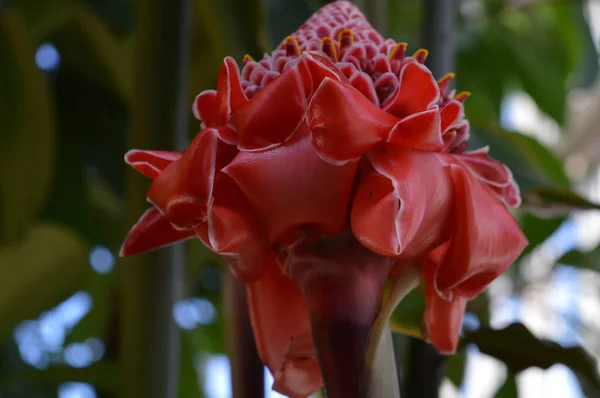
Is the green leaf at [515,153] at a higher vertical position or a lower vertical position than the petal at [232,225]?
lower

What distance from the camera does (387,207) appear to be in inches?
8.1

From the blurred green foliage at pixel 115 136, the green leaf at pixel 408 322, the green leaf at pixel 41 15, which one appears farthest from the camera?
the green leaf at pixel 41 15

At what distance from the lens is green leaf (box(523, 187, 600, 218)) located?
38cm

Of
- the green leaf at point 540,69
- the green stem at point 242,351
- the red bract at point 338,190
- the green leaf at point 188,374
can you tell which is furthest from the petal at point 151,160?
the green leaf at point 540,69

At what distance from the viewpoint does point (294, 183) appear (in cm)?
22

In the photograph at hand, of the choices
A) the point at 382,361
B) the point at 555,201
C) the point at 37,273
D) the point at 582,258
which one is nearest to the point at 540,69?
the point at 582,258

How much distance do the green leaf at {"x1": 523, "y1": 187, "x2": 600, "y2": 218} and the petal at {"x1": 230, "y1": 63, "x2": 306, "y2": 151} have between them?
0.20 meters

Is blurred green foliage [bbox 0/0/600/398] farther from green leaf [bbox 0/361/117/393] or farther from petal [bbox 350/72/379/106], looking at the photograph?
petal [bbox 350/72/379/106]

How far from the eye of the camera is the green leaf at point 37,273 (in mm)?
486

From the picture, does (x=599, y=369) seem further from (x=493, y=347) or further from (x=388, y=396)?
(x=388, y=396)

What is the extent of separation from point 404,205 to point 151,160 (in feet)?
0.31

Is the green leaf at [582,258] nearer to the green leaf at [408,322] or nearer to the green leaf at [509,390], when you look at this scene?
the green leaf at [509,390]

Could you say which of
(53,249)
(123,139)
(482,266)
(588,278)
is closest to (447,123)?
(482,266)

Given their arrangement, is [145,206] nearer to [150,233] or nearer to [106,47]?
[150,233]
